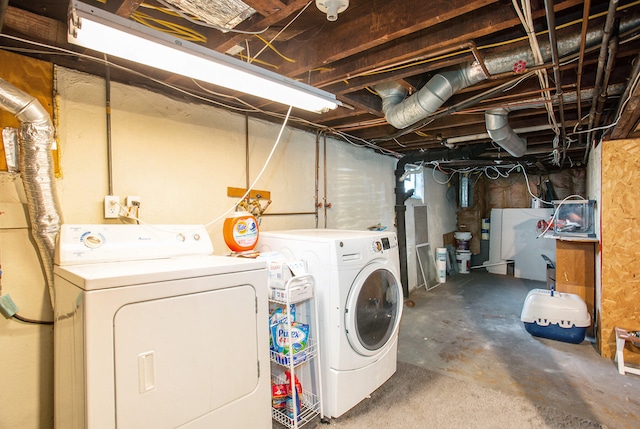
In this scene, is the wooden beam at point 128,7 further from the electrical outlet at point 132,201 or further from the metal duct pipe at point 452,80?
the metal duct pipe at point 452,80

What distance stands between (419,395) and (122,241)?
224 cm

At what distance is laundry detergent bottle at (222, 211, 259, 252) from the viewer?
6.83ft

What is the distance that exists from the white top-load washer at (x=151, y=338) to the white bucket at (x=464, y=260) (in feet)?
18.9

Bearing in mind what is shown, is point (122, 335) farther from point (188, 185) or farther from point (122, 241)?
point (188, 185)

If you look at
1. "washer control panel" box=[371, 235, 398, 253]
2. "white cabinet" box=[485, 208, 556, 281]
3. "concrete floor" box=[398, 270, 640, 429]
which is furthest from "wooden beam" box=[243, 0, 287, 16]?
"white cabinet" box=[485, 208, 556, 281]

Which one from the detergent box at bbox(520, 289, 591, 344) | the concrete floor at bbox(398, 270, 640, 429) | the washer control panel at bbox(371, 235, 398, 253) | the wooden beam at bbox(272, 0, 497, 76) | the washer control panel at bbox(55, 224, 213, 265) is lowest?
the concrete floor at bbox(398, 270, 640, 429)

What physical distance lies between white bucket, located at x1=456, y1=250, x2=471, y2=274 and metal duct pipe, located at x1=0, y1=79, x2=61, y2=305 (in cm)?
647

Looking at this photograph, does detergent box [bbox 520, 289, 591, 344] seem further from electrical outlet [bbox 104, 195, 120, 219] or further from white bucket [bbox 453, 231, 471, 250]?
electrical outlet [bbox 104, 195, 120, 219]

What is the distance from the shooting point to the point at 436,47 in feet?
5.16

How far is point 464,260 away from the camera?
6281 mm

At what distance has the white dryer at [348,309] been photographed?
1925 mm

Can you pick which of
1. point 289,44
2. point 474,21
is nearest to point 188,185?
point 289,44

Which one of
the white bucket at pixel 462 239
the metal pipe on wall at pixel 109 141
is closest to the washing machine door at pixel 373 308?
the metal pipe on wall at pixel 109 141

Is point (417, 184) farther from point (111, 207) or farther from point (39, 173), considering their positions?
point (39, 173)
